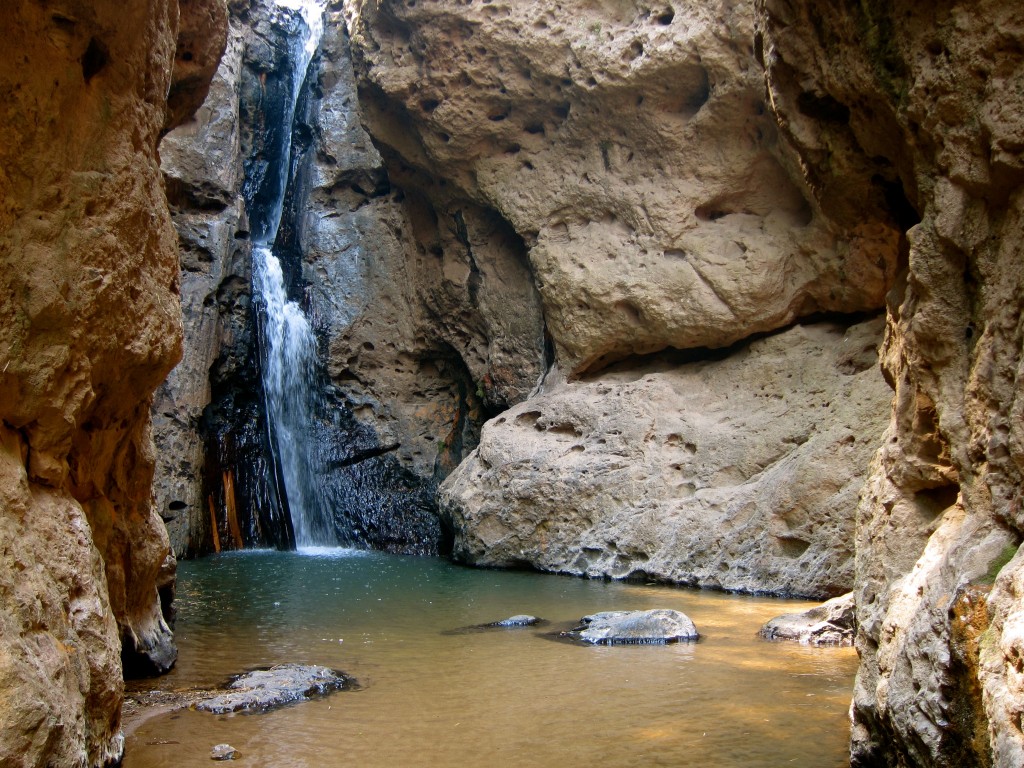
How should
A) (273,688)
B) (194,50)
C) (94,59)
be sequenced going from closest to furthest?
1. (94,59)
2. (273,688)
3. (194,50)

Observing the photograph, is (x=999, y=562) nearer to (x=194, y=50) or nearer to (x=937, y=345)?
(x=937, y=345)

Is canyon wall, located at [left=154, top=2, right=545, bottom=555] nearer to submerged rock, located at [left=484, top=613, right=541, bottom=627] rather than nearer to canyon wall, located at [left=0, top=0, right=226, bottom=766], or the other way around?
submerged rock, located at [left=484, top=613, right=541, bottom=627]

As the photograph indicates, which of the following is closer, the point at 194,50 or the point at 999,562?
the point at 999,562

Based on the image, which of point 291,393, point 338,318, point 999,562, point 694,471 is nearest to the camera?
point 999,562

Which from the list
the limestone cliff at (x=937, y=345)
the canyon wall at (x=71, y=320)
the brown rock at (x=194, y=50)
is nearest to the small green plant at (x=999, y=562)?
the limestone cliff at (x=937, y=345)

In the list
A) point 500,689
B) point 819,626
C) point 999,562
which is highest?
point 999,562

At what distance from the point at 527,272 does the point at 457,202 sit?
1776mm

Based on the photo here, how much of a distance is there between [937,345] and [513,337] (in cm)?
1192

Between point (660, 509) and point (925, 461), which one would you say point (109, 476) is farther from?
point (660, 509)

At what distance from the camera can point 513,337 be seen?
15492 millimetres

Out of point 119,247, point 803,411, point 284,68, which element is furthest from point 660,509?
point 284,68

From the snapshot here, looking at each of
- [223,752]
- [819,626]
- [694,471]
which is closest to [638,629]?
[819,626]

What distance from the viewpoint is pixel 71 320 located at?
12.5 feet

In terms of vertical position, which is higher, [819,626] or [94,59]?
[94,59]
